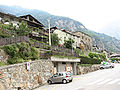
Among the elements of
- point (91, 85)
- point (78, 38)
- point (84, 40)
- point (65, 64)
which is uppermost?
point (78, 38)

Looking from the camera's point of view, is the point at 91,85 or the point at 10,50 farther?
the point at 10,50

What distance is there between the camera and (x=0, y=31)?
24.8 m

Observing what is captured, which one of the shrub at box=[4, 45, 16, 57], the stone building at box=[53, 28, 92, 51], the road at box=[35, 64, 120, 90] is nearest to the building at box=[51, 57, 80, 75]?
the road at box=[35, 64, 120, 90]

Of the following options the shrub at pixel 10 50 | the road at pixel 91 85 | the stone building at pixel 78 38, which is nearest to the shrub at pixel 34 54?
the shrub at pixel 10 50

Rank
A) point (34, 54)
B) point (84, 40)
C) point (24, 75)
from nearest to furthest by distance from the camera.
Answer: point (24, 75)
point (34, 54)
point (84, 40)

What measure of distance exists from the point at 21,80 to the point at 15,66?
172 centimetres

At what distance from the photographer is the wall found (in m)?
12.6

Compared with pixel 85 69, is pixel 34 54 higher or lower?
higher

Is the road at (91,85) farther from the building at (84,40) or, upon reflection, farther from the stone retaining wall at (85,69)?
the building at (84,40)

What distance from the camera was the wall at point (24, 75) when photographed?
12.6 m

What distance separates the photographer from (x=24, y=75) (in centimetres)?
1544

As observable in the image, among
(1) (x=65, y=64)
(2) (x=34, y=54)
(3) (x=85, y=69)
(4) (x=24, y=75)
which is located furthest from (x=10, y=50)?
(3) (x=85, y=69)


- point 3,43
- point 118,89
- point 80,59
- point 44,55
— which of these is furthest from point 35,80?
point 80,59

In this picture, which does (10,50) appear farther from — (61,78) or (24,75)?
(61,78)
